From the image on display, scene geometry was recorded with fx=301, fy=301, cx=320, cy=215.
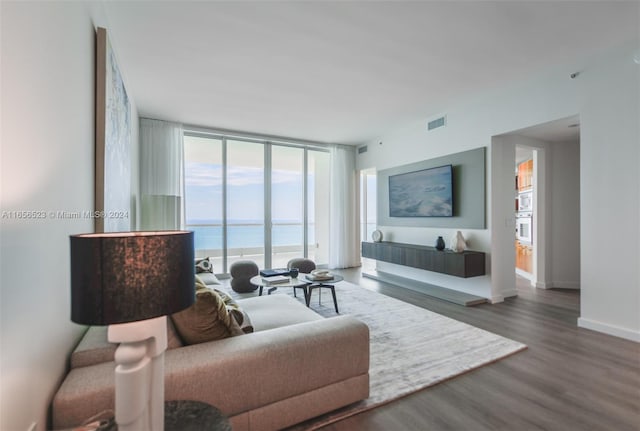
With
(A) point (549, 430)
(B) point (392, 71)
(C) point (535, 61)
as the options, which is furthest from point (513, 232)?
(A) point (549, 430)

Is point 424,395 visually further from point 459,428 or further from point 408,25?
point 408,25

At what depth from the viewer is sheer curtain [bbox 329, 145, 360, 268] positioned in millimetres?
6617

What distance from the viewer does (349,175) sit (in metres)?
6.79

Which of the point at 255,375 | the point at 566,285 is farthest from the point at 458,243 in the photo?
the point at 255,375

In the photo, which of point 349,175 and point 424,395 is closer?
point 424,395

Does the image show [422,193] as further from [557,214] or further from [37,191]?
[37,191]

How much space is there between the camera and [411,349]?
8.43 feet

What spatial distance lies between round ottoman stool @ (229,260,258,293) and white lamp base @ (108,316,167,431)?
316 centimetres

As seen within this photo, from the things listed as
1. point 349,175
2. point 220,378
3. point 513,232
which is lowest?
point 220,378

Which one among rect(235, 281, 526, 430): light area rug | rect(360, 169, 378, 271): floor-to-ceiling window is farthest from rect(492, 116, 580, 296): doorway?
rect(360, 169, 378, 271): floor-to-ceiling window

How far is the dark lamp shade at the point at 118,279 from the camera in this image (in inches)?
31.2

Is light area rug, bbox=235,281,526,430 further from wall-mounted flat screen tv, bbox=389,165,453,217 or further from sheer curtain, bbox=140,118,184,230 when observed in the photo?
sheer curtain, bbox=140,118,184,230

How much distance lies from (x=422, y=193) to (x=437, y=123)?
113 centimetres

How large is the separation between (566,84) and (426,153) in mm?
1994
